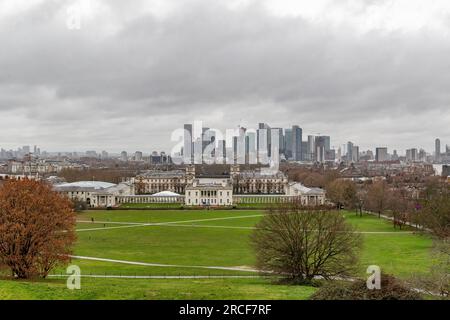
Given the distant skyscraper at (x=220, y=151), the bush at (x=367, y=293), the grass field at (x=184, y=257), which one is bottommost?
the grass field at (x=184, y=257)

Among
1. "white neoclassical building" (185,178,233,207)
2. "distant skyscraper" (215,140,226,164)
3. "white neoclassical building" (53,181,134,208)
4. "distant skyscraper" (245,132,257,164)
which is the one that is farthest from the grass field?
"distant skyscraper" (245,132,257,164)

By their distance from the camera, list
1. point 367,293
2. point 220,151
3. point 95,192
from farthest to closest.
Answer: point 220,151, point 95,192, point 367,293

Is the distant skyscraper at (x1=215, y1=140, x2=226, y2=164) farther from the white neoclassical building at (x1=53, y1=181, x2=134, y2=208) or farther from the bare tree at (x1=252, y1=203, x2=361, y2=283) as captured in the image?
the bare tree at (x1=252, y1=203, x2=361, y2=283)

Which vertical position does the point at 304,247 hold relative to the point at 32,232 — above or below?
below

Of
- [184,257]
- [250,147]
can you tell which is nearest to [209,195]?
[184,257]

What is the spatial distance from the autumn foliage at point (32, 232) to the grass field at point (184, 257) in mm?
1392

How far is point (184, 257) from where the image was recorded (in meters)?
38.2

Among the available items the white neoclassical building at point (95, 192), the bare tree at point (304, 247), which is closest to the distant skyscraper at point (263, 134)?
the white neoclassical building at point (95, 192)

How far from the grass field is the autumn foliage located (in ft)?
4.57

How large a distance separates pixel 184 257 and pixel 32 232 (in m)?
13.4

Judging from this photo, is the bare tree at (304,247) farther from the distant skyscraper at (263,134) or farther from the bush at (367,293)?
the distant skyscraper at (263,134)

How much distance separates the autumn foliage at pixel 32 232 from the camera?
86.9 ft

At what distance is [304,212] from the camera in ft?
100

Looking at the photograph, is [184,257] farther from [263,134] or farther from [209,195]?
[263,134]
